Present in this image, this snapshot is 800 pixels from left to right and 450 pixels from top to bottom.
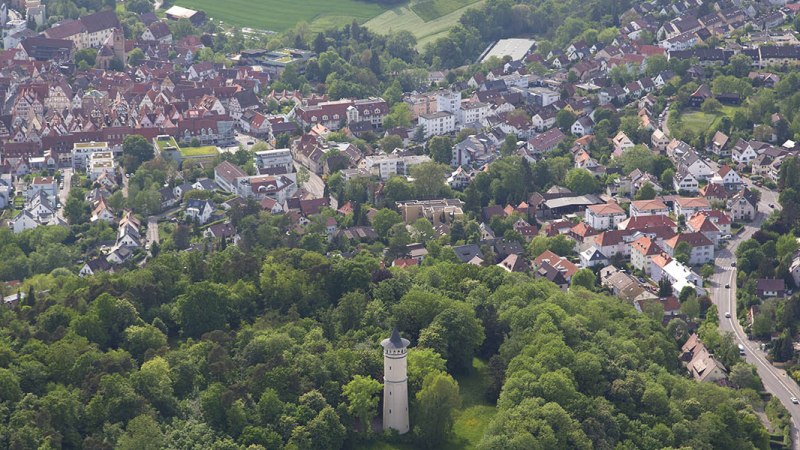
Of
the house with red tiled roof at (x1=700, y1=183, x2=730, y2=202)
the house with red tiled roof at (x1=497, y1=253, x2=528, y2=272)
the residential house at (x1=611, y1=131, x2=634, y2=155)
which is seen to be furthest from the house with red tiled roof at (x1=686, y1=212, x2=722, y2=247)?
the residential house at (x1=611, y1=131, x2=634, y2=155)

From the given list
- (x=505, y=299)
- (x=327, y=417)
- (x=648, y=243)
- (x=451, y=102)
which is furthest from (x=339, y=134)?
(x=327, y=417)

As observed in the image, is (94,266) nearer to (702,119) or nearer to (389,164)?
(389,164)

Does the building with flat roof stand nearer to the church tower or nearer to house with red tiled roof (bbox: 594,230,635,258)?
the church tower

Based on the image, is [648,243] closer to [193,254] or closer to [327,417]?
[193,254]

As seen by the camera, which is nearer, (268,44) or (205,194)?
(205,194)

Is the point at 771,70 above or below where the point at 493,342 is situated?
below

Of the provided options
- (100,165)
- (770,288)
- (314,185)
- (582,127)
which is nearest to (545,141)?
(582,127)
